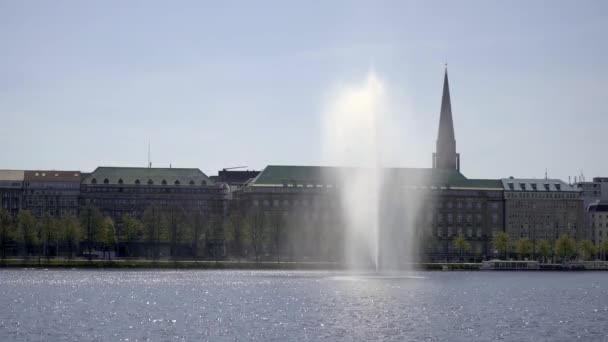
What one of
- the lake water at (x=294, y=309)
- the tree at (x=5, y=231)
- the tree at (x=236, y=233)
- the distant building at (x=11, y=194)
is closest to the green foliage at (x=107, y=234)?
the tree at (x=5, y=231)

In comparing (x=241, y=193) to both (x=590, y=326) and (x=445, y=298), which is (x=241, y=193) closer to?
(x=445, y=298)

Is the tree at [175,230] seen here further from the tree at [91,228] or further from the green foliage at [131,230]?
the tree at [91,228]

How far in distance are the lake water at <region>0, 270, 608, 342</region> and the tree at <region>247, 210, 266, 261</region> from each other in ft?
105

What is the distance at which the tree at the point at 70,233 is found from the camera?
142375 millimetres

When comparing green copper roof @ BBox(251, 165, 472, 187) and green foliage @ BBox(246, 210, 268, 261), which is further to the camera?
green copper roof @ BBox(251, 165, 472, 187)

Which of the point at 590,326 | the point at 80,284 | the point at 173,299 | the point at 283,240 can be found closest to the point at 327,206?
the point at 283,240

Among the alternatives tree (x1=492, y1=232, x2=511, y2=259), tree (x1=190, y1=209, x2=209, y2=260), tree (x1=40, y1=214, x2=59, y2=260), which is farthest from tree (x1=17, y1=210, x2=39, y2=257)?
tree (x1=492, y1=232, x2=511, y2=259)

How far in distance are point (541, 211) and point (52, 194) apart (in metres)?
75.4

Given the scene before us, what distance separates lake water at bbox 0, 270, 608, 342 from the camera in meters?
58.5

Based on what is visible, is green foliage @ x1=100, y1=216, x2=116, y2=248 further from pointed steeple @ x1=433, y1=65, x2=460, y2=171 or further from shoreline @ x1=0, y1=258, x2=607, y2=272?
pointed steeple @ x1=433, y1=65, x2=460, y2=171

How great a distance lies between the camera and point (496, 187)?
619 ft

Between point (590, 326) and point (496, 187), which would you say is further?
point (496, 187)

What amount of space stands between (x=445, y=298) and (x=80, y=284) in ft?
100

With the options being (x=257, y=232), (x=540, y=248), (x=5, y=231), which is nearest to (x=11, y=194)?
(x=5, y=231)
